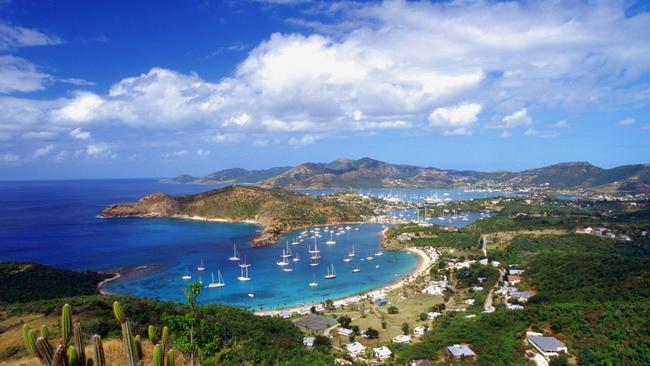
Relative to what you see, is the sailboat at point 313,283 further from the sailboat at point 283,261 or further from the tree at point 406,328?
the tree at point 406,328

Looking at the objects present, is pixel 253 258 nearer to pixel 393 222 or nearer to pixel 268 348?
pixel 268 348

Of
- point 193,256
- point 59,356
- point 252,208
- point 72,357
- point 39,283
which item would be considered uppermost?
point 59,356

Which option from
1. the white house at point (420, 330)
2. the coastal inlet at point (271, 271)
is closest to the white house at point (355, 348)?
the white house at point (420, 330)

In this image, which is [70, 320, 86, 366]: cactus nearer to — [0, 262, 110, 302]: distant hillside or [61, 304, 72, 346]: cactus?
[61, 304, 72, 346]: cactus

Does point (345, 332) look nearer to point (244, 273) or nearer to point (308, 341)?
point (308, 341)

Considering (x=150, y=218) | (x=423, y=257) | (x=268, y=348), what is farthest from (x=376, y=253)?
(x=150, y=218)

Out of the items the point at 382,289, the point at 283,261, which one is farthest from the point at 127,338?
the point at 283,261

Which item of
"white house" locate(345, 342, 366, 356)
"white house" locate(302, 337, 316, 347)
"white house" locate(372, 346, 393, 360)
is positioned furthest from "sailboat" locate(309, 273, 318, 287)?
"white house" locate(372, 346, 393, 360)
